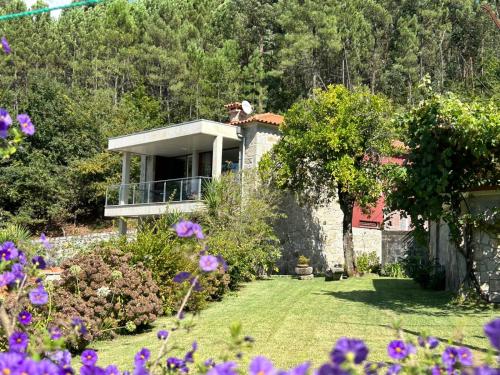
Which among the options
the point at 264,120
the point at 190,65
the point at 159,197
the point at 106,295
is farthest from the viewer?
the point at 190,65


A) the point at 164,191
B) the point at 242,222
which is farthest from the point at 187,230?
the point at 164,191

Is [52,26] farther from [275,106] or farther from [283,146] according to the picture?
[283,146]

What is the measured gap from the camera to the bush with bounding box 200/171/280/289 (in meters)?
14.4

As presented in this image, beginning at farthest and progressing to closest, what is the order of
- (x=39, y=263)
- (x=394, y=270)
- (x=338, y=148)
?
(x=394, y=270) < (x=338, y=148) < (x=39, y=263)

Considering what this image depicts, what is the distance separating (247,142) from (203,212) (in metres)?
4.09

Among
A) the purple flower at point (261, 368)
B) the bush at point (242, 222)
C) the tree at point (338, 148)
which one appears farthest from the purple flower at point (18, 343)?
the tree at point (338, 148)

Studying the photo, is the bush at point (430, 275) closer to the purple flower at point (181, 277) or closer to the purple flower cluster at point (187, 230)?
the purple flower at point (181, 277)

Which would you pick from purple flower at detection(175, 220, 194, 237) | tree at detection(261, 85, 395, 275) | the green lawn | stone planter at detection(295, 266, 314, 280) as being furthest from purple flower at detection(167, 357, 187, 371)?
stone planter at detection(295, 266, 314, 280)

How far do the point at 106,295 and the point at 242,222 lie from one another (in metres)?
7.39

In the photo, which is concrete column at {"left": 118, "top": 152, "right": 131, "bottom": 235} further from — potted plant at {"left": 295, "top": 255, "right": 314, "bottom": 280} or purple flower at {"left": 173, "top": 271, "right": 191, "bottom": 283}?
purple flower at {"left": 173, "top": 271, "right": 191, "bottom": 283}

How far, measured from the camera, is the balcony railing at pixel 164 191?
61.8 ft

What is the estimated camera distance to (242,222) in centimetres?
1573

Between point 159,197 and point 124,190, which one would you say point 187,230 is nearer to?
point 159,197

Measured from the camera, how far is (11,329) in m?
2.77
